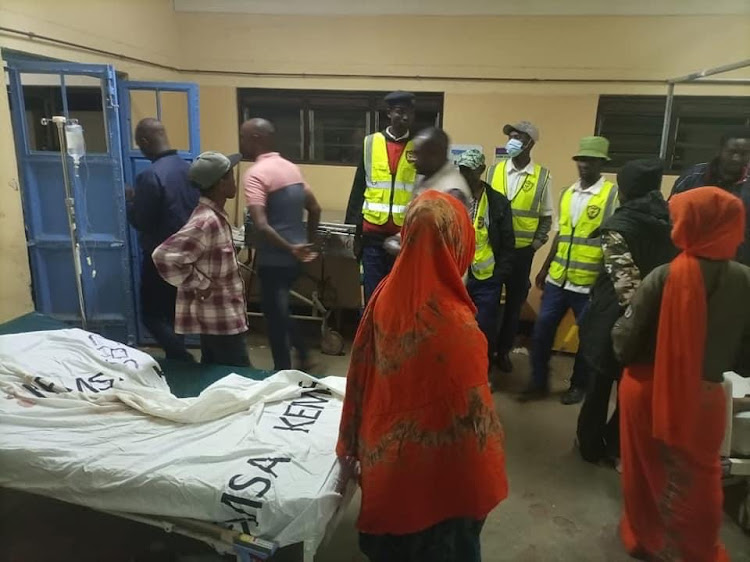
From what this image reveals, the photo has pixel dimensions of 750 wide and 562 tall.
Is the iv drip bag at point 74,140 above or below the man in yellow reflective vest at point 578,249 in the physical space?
above

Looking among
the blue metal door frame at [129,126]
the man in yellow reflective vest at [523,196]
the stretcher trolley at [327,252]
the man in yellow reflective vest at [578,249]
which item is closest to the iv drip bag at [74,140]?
the blue metal door frame at [129,126]

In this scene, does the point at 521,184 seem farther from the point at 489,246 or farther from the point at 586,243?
the point at 586,243

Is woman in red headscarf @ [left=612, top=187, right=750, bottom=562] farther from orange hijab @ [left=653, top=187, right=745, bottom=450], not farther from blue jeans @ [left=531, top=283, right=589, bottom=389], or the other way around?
blue jeans @ [left=531, top=283, right=589, bottom=389]

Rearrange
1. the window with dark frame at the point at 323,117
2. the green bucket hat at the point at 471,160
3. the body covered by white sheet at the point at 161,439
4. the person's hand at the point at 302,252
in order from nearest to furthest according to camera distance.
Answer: the body covered by white sheet at the point at 161,439 < the person's hand at the point at 302,252 < the green bucket hat at the point at 471,160 < the window with dark frame at the point at 323,117

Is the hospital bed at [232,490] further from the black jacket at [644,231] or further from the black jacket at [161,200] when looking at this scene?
the black jacket at [644,231]

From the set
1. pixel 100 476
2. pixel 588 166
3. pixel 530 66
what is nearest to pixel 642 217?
pixel 588 166

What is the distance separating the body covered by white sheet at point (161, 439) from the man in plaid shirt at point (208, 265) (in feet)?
0.97

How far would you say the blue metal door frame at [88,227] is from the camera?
10.3 feet

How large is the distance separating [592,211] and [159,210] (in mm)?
2322

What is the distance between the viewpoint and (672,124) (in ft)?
13.7

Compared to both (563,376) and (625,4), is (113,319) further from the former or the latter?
(625,4)

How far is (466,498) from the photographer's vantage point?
135 centimetres

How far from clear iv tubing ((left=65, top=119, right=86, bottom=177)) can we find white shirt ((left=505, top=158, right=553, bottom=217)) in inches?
101

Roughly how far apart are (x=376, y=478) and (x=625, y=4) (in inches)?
157
